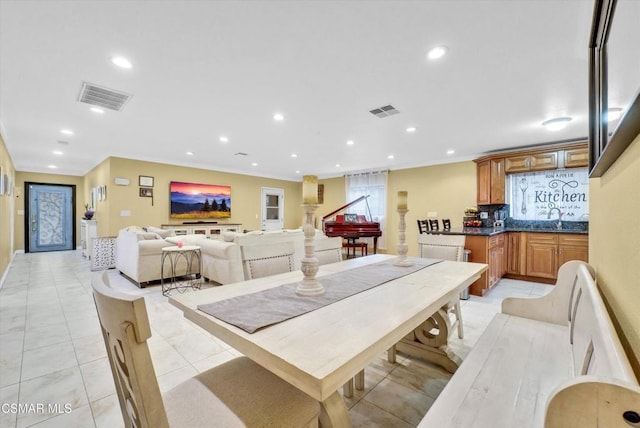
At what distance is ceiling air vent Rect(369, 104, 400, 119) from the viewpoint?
11.1 ft

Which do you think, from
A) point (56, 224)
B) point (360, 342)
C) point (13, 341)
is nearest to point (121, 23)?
point (360, 342)

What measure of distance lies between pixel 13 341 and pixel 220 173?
564 cm

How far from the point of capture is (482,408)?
3.12 ft

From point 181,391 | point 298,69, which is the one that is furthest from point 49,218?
point 181,391

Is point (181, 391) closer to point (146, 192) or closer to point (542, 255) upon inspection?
point (542, 255)

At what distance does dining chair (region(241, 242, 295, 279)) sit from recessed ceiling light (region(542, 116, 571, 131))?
4.07m

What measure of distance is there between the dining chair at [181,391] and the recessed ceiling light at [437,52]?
→ 8.22 feet

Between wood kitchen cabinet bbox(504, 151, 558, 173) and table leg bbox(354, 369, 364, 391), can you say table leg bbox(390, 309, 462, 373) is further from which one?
wood kitchen cabinet bbox(504, 151, 558, 173)

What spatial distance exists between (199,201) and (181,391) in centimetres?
664

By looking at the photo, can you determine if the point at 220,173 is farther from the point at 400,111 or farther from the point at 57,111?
the point at 400,111

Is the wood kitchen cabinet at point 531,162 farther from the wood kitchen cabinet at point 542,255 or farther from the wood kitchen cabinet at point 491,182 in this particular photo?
the wood kitchen cabinet at point 542,255

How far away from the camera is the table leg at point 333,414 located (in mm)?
964

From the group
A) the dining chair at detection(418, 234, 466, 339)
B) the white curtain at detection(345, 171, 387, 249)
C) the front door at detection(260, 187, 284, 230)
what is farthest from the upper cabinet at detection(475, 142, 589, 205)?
the front door at detection(260, 187, 284, 230)

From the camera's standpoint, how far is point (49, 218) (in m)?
8.02
